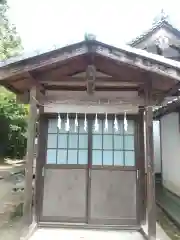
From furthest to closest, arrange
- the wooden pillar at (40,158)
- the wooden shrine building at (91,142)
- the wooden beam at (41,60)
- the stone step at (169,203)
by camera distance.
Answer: the stone step at (169,203)
the wooden pillar at (40,158)
the wooden shrine building at (91,142)
the wooden beam at (41,60)

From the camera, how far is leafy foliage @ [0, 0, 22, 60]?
1767 centimetres

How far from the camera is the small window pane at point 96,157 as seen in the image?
6770 mm

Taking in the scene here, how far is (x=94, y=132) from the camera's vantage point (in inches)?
271

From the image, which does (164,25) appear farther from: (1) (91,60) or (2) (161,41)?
(1) (91,60)

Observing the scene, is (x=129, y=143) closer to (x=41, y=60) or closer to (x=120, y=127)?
(x=120, y=127)

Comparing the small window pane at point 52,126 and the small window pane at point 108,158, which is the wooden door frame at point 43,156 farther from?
the small window pane at point 108,158

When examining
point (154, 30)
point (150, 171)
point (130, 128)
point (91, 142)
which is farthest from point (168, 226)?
point (154, 30)

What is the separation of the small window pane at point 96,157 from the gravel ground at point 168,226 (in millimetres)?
A: 2377

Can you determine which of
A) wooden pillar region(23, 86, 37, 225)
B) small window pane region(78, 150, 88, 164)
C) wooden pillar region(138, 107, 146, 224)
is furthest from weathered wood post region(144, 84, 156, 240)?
wooden pillar region(23, 86, 37, 225)

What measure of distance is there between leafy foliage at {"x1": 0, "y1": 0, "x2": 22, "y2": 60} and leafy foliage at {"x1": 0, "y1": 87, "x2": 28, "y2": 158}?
16.5ft

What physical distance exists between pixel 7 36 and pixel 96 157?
15.0 meters

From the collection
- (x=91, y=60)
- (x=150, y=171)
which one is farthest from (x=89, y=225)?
(x=91, y=60)

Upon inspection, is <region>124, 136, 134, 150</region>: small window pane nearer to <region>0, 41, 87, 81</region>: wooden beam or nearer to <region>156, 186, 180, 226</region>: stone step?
<region>156, 186, 180, 226</region>: stone step

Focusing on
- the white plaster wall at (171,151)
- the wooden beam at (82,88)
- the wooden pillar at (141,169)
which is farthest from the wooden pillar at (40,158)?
the white plaster wall at (171,151)
